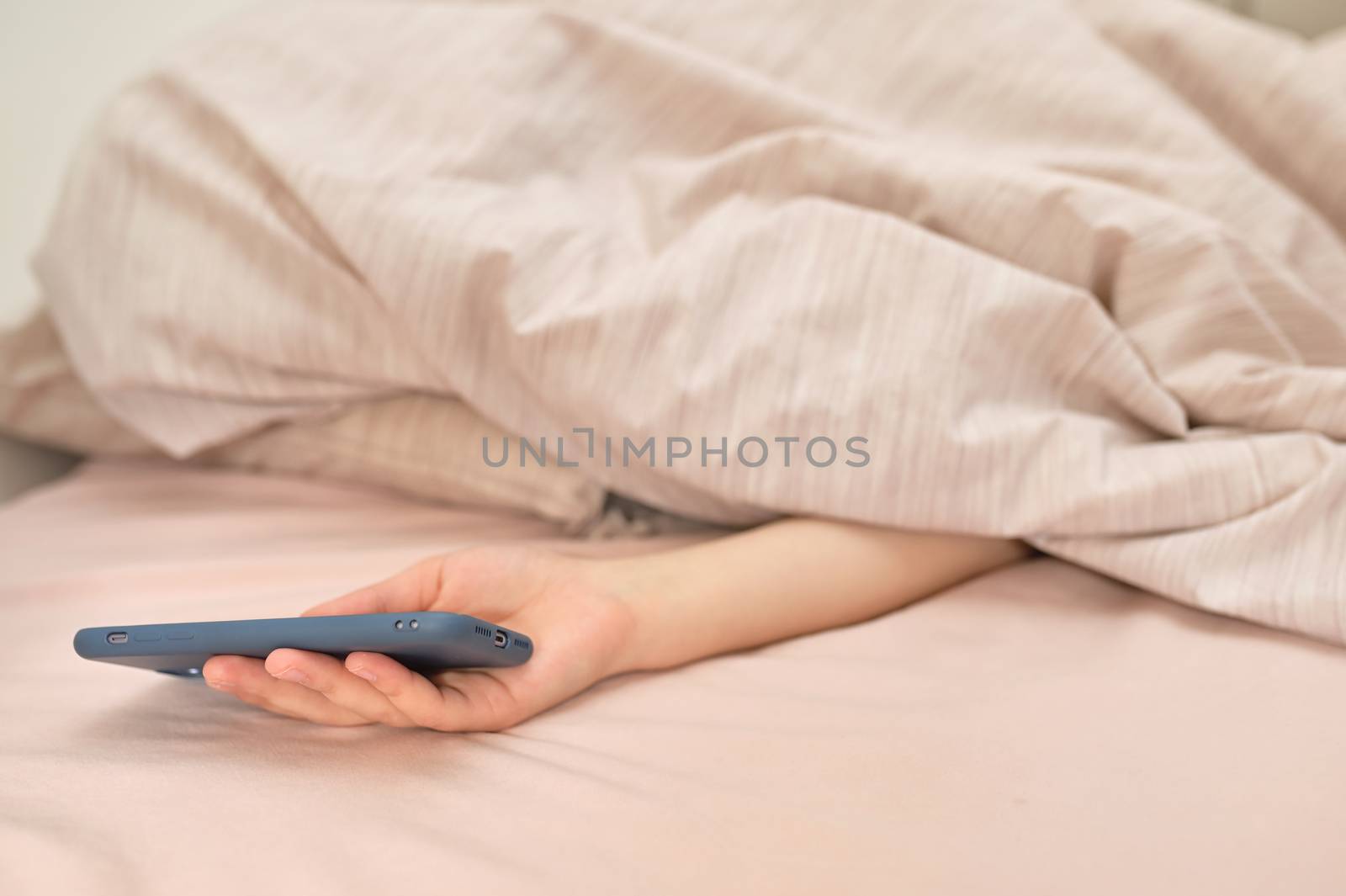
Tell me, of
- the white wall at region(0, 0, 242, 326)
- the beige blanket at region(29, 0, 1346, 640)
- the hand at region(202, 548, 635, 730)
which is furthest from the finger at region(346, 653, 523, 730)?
the white wall at region(0, 0, 242, 326)

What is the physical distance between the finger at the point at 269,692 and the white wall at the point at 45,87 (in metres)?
0.90

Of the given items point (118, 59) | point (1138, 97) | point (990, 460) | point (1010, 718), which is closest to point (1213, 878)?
point (1010, 718)

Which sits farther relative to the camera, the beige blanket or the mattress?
the beige blanket

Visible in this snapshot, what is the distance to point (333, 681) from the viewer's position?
0.48 m

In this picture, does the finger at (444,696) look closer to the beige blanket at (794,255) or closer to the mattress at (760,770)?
the mattress at (760,770)

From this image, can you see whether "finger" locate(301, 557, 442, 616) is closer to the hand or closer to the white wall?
the hand

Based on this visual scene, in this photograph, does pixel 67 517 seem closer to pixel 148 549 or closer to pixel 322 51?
pixel 148 549

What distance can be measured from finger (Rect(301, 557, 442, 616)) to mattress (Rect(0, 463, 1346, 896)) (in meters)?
0.06

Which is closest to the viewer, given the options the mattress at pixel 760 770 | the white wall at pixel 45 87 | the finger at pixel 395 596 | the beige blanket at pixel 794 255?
the mattress at pixel 760 770

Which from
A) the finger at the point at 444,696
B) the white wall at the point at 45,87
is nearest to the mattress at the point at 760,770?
the finger at the point at 444,696

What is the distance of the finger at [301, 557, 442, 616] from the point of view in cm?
52

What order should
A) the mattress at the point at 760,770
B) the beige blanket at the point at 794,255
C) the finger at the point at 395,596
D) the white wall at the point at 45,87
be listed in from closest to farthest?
the mattress at the point at 760,770
the finger at the point at 395,596
the beige blanket at the point at 794,255
the white wall at the point at 45,87

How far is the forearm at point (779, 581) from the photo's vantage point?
0.61 metres

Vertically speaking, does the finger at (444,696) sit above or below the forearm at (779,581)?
above
